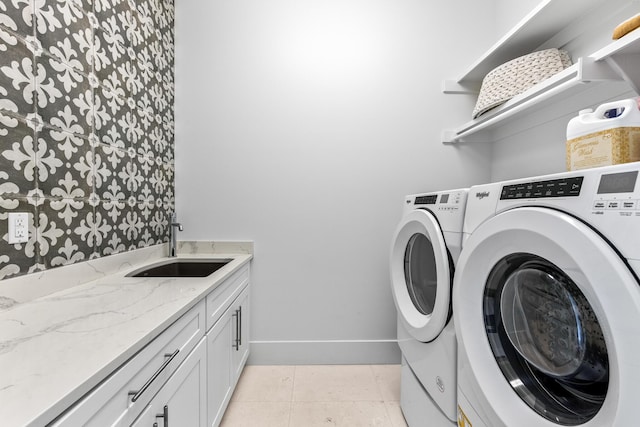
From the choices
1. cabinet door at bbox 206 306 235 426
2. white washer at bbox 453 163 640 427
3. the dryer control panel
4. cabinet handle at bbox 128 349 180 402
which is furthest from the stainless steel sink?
white washer at bbox 453 163 640 427

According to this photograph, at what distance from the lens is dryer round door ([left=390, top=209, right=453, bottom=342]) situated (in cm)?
111

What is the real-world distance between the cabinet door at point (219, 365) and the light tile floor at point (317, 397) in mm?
221

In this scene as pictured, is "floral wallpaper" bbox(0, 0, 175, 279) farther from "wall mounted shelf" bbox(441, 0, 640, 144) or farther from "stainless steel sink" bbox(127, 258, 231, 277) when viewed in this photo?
"wall mounted shelf" bbox(441, 0, 640, 144)

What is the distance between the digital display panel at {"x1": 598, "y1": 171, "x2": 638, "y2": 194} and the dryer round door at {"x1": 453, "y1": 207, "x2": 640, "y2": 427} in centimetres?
8

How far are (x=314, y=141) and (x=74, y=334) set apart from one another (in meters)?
1.70

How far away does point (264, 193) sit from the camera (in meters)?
2.11

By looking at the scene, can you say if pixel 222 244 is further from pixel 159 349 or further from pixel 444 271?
pixel 444 271

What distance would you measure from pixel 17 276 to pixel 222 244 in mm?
1160

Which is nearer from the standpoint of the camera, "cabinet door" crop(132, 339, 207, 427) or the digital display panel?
the digital display panel

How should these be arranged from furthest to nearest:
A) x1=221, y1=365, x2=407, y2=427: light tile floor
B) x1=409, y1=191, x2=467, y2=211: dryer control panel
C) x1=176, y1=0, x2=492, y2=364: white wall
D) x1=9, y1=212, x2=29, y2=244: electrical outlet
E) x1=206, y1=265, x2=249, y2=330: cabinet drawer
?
1. x1=176, y1=0, x2=492, y2=364: white wall
2. x1=221, y1=365, x2=407, y2=427: light tile floor
3. x1=206, y1=265, x2=249, y2=330: cabinet drawer
4. x1=409, y1=191, x2=467, y2=211: dryer control panel
5. x1=9, y1=212, x2=29, y2=244: electrical outlet

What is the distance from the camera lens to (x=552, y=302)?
30.4 inches

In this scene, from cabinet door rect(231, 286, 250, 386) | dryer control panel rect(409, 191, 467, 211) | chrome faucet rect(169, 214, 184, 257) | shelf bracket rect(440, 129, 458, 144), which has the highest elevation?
shelf bracket rect(440, 129, 458, 144)

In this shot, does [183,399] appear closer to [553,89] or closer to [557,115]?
[553,89]

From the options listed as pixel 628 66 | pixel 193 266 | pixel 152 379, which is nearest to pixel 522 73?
pixel 628 66
